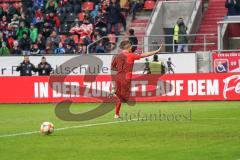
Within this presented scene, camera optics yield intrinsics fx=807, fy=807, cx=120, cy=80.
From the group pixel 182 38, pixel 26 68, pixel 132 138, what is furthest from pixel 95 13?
pixel 132 138

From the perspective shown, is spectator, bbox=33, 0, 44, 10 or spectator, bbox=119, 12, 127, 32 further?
spectator, bbox=33, 0, 44, 10

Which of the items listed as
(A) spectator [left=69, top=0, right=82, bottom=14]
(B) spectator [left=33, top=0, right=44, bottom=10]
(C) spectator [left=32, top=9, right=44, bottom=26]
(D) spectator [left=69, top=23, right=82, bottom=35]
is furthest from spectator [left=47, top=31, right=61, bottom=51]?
(B) spectator [left=33, top=0, right=44, bottom=10]

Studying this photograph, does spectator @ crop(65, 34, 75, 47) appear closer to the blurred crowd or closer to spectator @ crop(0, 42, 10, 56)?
the blurred crowd

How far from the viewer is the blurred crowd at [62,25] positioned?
41781mm

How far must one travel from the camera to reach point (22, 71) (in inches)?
1485

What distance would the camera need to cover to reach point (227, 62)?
121 ft

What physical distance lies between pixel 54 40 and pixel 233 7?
952 centimetres

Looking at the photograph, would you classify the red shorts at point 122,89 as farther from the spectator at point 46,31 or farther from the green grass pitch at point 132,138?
the spectator at point 46,31

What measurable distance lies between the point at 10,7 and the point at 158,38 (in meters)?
9.54

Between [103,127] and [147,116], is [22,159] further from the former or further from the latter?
[147,116]

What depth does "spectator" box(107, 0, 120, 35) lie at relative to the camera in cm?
4191

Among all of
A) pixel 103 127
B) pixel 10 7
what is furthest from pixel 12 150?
pixel 10 7

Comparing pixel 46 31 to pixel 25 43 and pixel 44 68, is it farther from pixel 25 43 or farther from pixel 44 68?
pixel 44 68

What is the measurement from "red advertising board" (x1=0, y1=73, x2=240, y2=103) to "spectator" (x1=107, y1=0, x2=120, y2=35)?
797 cm
